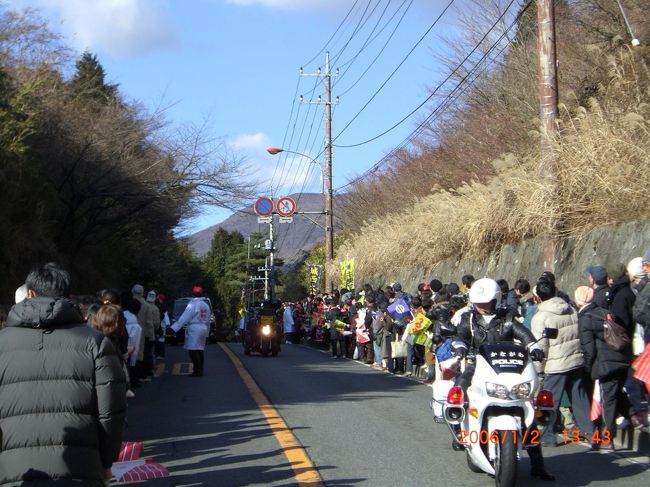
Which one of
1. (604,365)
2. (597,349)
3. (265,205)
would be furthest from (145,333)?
(265,205)

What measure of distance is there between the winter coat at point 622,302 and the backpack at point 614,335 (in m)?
0.28

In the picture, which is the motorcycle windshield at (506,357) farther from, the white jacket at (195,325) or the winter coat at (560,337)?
the white jacket at (195,325)

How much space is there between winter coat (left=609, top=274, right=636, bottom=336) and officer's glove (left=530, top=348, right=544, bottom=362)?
2320 millimetres

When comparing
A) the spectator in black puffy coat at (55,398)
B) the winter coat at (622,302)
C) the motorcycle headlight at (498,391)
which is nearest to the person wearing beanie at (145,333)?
the winter coat at (622,302)

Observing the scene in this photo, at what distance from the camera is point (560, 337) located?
972cm

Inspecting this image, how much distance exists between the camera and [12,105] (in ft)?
70.5

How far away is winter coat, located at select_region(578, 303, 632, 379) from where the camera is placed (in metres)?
9.32

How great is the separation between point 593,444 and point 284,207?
3740cm

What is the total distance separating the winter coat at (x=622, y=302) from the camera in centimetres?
970

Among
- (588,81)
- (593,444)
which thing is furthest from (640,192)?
(593,444)

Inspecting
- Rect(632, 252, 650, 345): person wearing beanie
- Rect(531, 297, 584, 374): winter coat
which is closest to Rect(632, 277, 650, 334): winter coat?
Rect(632, 252, 650, 345): person wearing beanie

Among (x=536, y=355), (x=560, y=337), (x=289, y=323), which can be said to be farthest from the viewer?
(x=289, y=323)

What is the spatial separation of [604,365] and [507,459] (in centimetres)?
275
